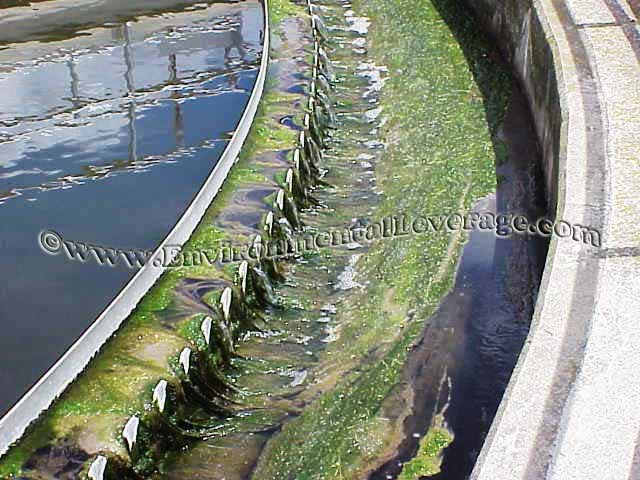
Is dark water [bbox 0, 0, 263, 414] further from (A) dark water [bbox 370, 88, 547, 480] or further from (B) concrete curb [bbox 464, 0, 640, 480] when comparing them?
(B) concrete curb [bbox 464, 0, 640, 480]

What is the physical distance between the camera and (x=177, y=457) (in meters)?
4.55

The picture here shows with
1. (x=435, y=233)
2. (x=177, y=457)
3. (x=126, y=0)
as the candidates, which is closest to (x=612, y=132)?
(x=435, y=233)

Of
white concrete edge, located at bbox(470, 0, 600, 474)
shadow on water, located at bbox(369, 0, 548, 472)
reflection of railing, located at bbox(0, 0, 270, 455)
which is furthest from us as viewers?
shadow on water, located at bbox(369, 0, 548, 472)

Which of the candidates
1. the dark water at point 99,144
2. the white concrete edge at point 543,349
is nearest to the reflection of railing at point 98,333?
the dark water at point 99,144

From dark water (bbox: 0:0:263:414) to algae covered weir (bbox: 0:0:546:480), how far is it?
23 mm

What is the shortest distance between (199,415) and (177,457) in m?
0.32

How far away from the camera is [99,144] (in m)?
7.73

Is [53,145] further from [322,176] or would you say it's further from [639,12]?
[639,12]

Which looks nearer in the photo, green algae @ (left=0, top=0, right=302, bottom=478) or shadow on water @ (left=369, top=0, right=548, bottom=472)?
green algae @ (left=0, top=0, right=302, bottom=478)

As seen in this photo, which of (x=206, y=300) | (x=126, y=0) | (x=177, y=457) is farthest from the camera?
(x=126, y=0)

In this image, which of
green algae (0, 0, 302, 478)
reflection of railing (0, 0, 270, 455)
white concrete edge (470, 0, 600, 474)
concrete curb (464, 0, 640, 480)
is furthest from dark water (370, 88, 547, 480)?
reflection of railing (0, 0, 270, 455)

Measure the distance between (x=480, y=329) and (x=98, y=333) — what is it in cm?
222

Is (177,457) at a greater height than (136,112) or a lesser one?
lesser

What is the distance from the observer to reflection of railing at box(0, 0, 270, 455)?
4211 millimetres
